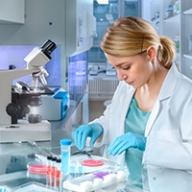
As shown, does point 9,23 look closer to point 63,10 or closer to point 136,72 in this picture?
point 63,10

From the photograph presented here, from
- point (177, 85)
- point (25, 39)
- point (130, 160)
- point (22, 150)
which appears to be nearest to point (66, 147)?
point (130, 160)

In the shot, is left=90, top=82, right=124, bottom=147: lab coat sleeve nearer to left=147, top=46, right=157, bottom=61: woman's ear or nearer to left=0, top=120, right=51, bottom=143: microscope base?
left=0, top=120, right=51, bottom=143: microscope base

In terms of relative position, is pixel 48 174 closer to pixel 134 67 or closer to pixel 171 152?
pixel 171 152

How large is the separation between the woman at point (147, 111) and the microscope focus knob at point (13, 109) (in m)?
0.35

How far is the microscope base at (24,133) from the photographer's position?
1763mm

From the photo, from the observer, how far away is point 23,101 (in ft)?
6.08

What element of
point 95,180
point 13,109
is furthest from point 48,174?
point 13,109

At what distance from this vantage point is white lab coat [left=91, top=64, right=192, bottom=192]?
1233 mm

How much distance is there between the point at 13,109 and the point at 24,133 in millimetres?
131

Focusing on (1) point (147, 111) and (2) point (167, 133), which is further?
(1) point (147, 111)

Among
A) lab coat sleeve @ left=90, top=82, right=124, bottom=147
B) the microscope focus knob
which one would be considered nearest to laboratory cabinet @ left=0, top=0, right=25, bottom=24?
the microscope focus knob

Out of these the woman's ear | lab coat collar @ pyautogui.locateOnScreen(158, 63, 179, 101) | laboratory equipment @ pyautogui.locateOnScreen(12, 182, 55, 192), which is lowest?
laboratory equipment @ pyautogui.locateOnScreen(12, 182, 55, 192)

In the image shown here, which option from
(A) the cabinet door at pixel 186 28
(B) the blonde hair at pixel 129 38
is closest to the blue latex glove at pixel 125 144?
(B) the blonde hair at pixel 129 38

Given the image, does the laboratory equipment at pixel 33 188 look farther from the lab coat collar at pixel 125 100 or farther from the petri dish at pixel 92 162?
the lab coat collar at pixel 125 100
